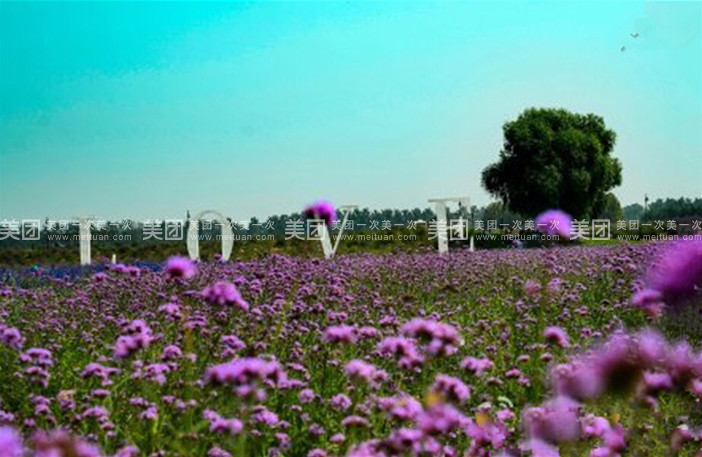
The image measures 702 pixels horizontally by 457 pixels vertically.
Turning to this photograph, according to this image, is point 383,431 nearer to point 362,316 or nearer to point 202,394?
point 202,394

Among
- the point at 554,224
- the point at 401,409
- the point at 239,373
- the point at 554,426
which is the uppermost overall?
the point at 554,224

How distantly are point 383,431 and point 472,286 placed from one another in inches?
272

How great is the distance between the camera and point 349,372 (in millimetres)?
2936

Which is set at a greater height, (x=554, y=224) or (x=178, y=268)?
(x=554, y=224)

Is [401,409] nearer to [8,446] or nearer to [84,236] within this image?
[8,446]

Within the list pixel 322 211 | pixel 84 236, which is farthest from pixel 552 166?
pixel 322 211

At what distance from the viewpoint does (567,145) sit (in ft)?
184

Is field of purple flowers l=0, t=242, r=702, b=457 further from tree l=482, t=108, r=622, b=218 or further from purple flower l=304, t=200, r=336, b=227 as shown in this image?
tree l=482, t=108, r=622, b=218

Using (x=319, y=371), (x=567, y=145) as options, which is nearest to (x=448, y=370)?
(x=319, y=371)

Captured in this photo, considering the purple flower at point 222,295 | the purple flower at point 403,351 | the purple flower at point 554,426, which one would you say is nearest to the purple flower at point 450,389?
the purple flower at point 403,351

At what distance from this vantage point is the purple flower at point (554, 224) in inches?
118

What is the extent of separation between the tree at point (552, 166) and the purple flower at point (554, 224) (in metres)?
51.7

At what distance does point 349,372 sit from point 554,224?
0.90 meters

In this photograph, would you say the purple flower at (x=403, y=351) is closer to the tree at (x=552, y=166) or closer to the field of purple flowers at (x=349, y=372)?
the field of purple flowers at (x=349, y=372)
